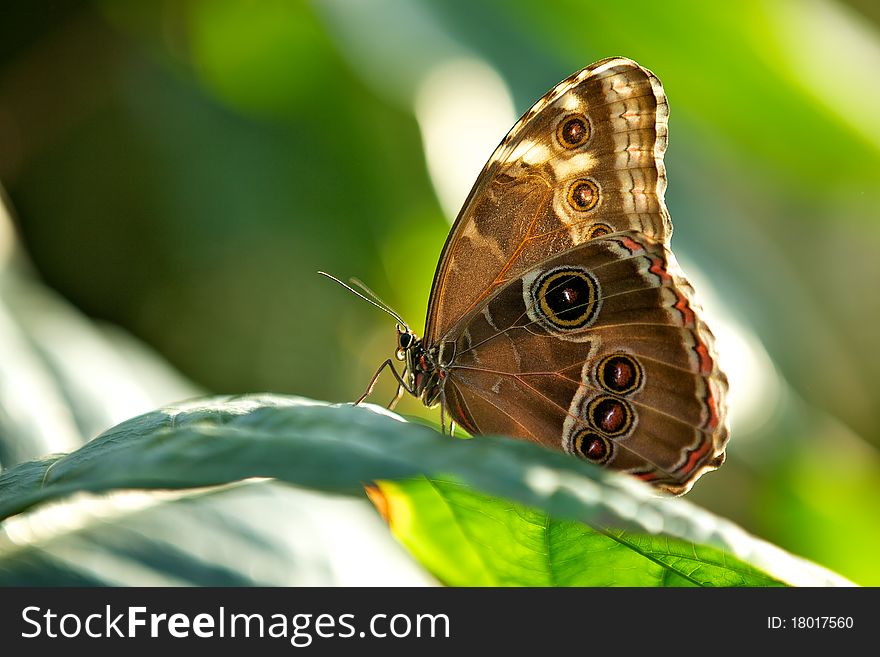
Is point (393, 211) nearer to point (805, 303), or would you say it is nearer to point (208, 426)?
point (805, 303)

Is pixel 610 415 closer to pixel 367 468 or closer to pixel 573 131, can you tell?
pixel 573 131

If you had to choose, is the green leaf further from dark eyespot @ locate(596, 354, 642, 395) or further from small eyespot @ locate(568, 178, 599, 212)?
small eyespot @ locate(568, 178, 599, 212)

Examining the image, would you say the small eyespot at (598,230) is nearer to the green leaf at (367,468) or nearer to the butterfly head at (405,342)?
the butterfly head at (405,342)

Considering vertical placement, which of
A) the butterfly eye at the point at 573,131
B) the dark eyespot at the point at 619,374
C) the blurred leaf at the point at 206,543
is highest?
the butterfly eye at the point at 573,131

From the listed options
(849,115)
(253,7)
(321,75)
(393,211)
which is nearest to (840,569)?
(849,115)

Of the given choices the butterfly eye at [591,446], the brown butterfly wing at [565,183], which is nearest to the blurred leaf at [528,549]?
the butterfly eye at [591,446]

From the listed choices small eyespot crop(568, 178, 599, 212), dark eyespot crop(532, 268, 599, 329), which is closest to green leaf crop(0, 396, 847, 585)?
dark eyespot crop(532, 268, 599, 329)
